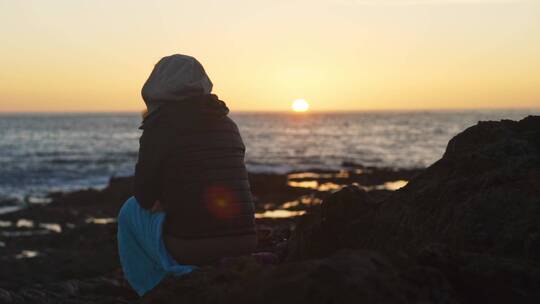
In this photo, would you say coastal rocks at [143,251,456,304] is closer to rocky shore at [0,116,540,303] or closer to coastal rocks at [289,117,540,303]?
rocky shore at [0,116,540,303]

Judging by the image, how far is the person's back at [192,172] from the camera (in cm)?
455

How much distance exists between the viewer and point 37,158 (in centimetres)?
4406

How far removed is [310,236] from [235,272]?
1798mm

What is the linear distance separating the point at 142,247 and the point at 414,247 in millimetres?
1898

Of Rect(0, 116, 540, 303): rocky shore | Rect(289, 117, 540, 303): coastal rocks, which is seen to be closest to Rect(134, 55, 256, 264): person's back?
Rect(0, 116, 540, 303): rocky shore

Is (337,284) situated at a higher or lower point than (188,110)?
lower

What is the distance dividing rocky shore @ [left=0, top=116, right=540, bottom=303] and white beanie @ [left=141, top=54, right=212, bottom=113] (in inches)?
51.8

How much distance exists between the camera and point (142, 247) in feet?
15.7

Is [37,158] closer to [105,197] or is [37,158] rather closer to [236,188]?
[105,197]

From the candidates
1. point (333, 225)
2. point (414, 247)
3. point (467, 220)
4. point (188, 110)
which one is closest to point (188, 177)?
point (188, 110)

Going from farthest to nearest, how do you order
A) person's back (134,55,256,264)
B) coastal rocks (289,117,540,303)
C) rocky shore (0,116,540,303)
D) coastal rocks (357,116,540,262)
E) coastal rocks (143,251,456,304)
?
person's back (134,55,256,264) < coastal rocks (357,116,540,262) < coastal rocks (289,117,540,303) < rocky shore (0,116,540,303) < coastal rocks (143,251,456,304)

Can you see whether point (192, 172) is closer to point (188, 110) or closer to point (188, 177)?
point (188, 177)

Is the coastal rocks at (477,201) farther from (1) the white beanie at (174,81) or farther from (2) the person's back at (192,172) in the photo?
(1) the white beanie at (174,81)

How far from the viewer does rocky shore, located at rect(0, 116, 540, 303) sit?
2.97 metres
